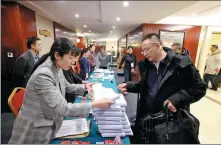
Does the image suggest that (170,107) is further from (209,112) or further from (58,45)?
(209,112)

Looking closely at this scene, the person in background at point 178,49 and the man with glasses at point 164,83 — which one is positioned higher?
the person in background at point 178,49

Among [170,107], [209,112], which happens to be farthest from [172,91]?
[209,112]

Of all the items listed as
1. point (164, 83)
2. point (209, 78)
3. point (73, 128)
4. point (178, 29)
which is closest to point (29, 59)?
point (73, 128)

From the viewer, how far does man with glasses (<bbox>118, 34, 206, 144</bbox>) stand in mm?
875

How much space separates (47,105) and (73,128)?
0.28m

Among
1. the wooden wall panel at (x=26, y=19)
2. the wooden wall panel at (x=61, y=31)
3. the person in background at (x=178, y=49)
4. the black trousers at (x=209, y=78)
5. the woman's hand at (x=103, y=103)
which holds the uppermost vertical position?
the wooden wall panel at (x=26, y=19)

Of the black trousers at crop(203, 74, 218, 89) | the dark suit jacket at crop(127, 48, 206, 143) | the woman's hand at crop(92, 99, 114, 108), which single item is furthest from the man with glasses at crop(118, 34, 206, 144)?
the black trousers at crop(203, 74, 218, 89)

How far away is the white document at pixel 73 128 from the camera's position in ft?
2.85

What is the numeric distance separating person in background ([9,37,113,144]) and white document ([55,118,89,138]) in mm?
54

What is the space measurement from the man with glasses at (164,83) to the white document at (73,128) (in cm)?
36

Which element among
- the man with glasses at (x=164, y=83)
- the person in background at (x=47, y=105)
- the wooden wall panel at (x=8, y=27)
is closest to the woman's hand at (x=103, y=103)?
the person in background at (x=47, y=105)

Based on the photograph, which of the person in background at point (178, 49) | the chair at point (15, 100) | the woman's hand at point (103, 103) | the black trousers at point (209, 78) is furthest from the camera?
the black trousers at point (209, 78)

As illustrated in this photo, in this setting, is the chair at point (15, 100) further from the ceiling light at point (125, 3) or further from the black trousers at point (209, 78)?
the black trousers at point (209, 78)

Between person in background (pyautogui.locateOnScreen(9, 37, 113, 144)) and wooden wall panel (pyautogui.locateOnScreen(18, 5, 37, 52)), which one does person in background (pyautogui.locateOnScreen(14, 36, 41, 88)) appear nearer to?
wooden wall panel (pyautogui.locateOnScreen(18, 5, 37, 52))
